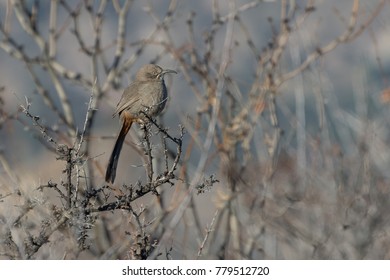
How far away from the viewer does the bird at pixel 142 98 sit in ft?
20.8

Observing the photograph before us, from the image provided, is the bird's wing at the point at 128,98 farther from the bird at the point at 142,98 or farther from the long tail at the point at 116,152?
the long tail at the point at 116,152

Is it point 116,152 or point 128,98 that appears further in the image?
point 128,98

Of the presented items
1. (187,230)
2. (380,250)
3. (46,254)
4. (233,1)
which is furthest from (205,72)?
(46,254)

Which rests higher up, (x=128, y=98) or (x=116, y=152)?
(x=128, y=98)

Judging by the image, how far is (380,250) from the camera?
5.70 m

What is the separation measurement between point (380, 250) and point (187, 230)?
4.95ft

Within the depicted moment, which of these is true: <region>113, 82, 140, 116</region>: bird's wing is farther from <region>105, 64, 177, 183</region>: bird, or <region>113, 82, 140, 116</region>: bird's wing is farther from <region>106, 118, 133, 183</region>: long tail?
<region>106, 118, 133, 183</region>: long tail

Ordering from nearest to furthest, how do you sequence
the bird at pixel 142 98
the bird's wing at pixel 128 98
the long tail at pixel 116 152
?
the long tail at pixel 116 152
the bird at pixel 142 98
the bird's wing at pixel 128 98

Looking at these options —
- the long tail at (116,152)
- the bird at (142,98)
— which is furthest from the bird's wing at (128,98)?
the long tail at (116,152)

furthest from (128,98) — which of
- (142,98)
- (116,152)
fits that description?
(116,152)

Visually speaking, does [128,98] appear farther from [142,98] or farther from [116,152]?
[116,152]

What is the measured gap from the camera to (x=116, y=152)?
6.14 m

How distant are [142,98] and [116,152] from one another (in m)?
0.62

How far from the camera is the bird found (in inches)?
250
